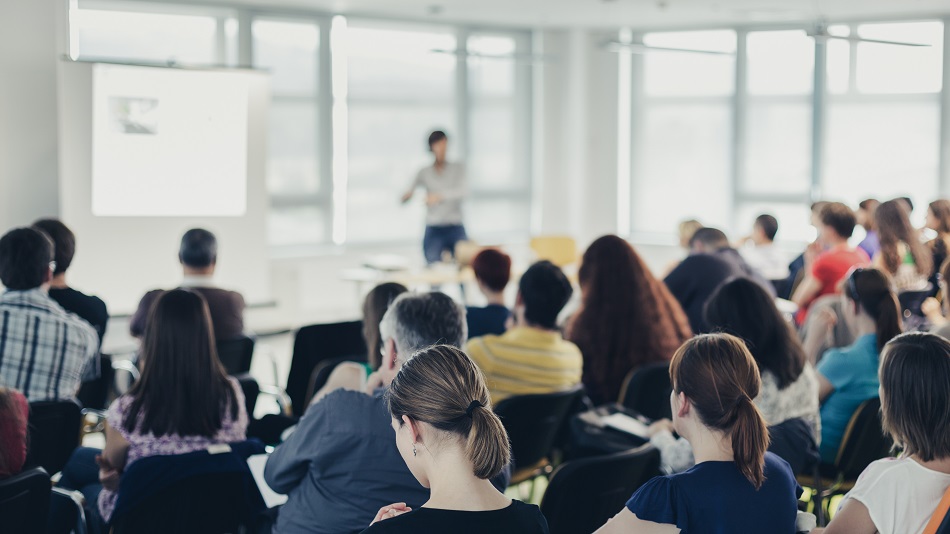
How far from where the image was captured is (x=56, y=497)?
3.04m

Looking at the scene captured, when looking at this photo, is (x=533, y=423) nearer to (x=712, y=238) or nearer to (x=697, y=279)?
(x=697, y=279)

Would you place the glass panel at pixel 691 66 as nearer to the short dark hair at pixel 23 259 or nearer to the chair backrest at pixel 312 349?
the chair backrest at pixel 312 349

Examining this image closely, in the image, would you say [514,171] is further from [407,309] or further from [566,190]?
[407,309]

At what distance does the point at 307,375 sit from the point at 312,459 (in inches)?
92.2

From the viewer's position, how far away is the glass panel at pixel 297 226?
992 cm

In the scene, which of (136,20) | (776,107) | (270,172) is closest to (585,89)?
(776,107)

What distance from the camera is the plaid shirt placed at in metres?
3.80

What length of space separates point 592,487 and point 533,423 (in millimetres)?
1005

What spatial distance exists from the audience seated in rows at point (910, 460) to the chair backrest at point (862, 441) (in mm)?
1381

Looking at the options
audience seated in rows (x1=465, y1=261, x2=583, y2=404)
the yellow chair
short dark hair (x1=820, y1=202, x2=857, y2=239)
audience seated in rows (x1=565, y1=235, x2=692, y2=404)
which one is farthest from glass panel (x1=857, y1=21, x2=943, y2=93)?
audience seated in rows (x1=465, y1=261, x2=583, y2=404)

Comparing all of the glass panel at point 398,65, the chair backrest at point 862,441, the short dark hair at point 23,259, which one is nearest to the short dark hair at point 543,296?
the chair backrest at point 862,441

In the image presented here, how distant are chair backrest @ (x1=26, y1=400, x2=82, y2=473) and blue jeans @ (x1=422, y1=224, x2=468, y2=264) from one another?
605cm

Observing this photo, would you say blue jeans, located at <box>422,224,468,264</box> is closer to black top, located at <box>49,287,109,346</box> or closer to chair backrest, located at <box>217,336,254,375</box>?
chair backrest, located at <box>217,336,254,375</box>

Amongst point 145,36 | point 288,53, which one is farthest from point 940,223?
point 145,36
